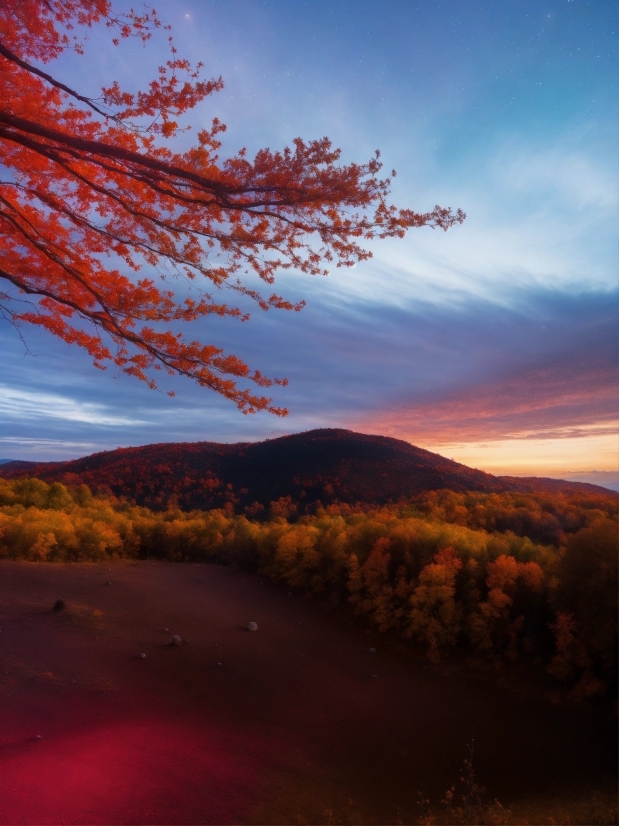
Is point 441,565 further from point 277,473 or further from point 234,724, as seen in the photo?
point 277,473

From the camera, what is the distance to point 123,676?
798 cm

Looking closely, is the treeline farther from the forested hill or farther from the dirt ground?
the forested hill

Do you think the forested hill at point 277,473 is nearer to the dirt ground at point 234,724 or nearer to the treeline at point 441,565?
the treeline at point 441,565

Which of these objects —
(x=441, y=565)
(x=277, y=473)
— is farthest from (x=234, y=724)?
(x=277, y=473)

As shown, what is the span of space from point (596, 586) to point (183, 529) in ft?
55.7

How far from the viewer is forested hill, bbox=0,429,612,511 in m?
37.4

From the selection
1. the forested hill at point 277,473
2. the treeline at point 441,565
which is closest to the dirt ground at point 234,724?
the treeline at point 441,565

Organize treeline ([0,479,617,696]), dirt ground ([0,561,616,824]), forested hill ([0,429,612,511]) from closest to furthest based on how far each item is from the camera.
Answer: dirt ground ([0,561,616,824]), treeline ([0,479,617,696]), forested hill ([0,429,612,511])

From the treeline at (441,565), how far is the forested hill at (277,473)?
47.8ft

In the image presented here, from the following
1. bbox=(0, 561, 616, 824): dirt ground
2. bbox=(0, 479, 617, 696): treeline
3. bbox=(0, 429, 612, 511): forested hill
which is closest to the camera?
bbox=(0, 561, 616, 824): dirt ground

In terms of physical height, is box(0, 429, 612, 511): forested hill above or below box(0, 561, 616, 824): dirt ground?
above

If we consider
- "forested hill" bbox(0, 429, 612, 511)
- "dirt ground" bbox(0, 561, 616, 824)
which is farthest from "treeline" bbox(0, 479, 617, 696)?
"forested hill" bbox(0, 429, 612, 511)

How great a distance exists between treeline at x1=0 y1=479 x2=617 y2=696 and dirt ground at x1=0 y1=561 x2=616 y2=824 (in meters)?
0.98

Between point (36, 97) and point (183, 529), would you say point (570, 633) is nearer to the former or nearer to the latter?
point (36, 97)
